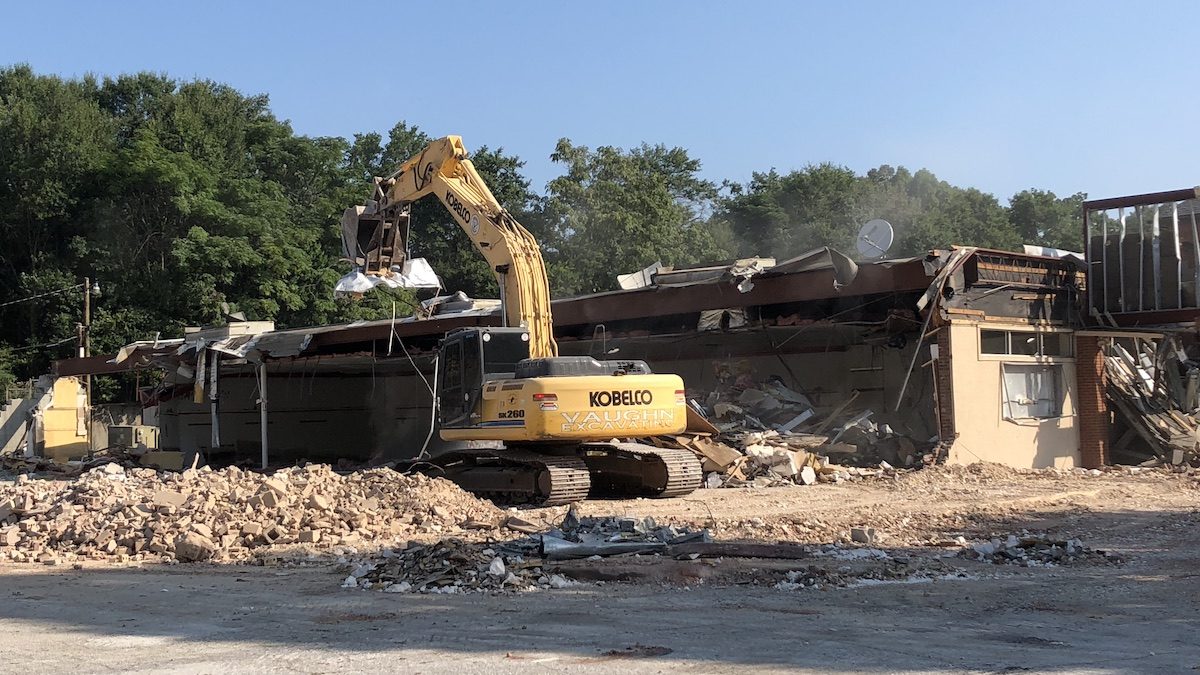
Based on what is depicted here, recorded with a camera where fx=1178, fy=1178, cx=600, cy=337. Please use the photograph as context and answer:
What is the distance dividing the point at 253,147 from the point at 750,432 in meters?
37.4

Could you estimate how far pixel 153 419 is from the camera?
33250mm

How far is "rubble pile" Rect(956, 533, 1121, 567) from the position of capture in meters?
10.1

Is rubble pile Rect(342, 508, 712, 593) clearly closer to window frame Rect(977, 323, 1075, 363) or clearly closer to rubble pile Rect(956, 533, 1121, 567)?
rubble pile Rect(956, 533, 1121, 567)

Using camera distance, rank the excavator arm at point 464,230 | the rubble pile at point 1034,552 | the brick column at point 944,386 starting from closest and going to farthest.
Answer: the rubble pile at point 1034,552, the excavator arm at point 464,230, the brick column at point 944,386

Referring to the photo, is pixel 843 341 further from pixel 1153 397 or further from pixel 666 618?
pixel 666 618

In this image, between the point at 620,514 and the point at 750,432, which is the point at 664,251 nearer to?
the point at 750,432

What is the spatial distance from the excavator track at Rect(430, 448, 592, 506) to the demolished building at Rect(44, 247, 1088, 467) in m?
1.38

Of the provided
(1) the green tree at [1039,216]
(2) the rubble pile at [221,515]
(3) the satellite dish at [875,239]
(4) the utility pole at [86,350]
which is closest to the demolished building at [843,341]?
(3) the satellite dish at [875,239]

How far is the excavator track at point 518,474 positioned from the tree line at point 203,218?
2813cm

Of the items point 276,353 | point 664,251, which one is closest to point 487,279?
point 664,251

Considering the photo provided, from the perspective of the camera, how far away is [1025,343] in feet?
68.2

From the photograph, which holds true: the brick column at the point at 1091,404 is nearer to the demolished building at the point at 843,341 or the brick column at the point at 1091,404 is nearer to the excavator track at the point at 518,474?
the demolished building at the point at 843,341

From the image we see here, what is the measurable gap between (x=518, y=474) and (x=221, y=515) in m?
4.27

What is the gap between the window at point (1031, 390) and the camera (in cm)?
2027
